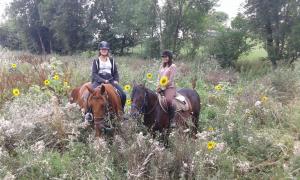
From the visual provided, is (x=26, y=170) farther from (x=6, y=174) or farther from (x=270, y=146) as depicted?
(x=270, y=146)

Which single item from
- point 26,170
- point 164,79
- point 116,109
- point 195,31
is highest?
point 195,31

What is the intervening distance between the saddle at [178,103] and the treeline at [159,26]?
1417 cm

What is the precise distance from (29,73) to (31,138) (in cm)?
479

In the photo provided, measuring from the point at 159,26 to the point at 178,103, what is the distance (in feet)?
59.0

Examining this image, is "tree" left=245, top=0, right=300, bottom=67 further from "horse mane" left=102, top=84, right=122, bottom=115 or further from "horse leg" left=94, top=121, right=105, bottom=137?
"horse leg" left=94, top=121, right=105, bottom=137

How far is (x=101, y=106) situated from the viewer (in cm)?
580

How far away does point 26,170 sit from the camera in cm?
509

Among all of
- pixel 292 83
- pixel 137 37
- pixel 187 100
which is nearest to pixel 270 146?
pixel 187 100

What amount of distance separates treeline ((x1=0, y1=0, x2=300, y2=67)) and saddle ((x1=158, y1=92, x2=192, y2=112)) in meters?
14.2

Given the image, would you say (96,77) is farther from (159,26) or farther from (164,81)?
(159,26)

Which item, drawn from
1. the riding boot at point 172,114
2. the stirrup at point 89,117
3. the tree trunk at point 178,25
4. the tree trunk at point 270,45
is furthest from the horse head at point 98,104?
the tree trunk at point 178,25

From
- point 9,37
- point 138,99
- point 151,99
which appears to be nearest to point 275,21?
point 151,99

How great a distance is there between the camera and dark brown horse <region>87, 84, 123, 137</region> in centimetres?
574

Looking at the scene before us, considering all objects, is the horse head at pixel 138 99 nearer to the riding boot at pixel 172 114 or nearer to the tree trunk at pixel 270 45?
the riding boot at pixel 172 114
